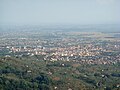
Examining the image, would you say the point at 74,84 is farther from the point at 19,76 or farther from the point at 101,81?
the point at 19,76

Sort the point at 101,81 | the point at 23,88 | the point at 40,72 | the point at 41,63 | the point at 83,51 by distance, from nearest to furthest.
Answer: the point at 23,88
the point at 101,81
the point at 40,72
the point at 41,63
the point at 83,51

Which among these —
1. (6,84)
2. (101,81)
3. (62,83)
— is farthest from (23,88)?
(101,81)

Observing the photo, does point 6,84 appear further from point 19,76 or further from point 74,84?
point 74,84

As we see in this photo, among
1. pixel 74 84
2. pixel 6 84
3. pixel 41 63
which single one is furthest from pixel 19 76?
pixel 41 63

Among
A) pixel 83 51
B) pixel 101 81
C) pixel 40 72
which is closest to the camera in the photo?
pixel 101 81

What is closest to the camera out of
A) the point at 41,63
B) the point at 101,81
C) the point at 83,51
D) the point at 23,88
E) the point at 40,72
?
the point at 23,88

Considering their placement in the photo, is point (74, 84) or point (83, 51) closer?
point (74, 84)

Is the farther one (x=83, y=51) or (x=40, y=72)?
(x=83, y=51)

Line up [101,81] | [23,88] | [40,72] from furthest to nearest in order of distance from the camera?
[40,72] < [101,81] < [23,88]
